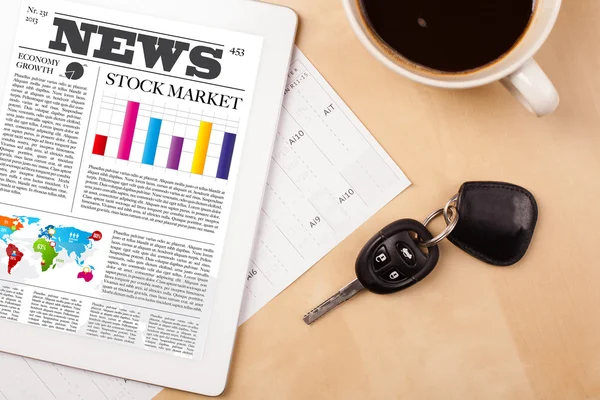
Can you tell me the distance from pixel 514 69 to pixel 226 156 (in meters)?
0.29

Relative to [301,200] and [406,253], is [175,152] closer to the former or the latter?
[301,200]

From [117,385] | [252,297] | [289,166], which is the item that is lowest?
[117,385]

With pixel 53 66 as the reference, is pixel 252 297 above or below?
below

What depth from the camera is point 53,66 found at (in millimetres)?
587

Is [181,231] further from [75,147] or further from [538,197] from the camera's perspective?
[538,197]

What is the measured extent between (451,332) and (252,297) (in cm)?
21

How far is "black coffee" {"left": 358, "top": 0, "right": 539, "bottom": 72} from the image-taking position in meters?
0.50

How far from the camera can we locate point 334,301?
59 cm

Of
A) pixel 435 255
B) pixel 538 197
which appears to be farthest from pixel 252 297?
pixel 538 197

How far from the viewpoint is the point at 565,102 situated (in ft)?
1.89

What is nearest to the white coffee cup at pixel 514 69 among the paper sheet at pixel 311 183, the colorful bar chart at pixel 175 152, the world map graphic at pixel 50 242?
the paper sheet at pixel 311 183

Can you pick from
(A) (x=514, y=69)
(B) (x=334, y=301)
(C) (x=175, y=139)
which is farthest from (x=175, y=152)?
(A) (x=514, y=69)

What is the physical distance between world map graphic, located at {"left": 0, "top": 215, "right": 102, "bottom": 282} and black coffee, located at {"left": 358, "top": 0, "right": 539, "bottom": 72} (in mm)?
356

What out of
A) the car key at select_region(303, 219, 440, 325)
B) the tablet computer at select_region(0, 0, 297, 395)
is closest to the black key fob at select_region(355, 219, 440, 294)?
the car key at select_region(303, 219, 440, 325)
